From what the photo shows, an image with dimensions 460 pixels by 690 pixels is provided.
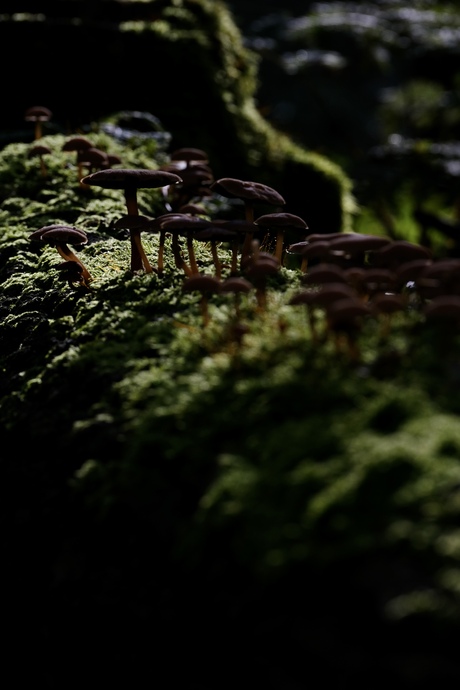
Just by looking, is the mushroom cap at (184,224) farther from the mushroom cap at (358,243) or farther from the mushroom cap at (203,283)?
the mushroom cap at (358,243)

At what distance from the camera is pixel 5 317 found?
12.0 ft

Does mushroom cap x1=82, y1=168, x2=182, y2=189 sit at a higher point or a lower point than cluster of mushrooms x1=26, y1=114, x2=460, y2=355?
higher

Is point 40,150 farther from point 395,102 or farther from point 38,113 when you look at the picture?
point 395,102

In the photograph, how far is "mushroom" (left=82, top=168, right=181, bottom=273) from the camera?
3361mm

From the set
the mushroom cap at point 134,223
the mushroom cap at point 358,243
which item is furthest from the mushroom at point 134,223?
the mushroom cap at point 358,243

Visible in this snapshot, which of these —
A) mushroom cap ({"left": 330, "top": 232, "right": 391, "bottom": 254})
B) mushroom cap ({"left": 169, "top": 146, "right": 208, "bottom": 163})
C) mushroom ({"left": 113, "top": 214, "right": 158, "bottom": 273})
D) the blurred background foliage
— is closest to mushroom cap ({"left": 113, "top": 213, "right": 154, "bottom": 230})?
mushroom ({"left": 113, "top": 214, "right": 158, "bottom": 273})

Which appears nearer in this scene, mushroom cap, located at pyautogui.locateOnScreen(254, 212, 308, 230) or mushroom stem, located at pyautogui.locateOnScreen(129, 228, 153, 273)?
mushroom cap, located at pyautogui.locateOnScreen(254, 212, 308, 230)

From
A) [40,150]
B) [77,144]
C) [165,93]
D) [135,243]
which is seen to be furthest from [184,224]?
[165,93]

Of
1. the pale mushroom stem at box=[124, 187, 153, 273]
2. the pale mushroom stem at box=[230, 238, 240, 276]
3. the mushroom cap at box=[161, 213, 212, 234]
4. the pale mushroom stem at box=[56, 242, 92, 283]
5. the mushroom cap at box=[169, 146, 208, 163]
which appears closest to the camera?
the mushroom cap at box=[161, 213, 212, 234]

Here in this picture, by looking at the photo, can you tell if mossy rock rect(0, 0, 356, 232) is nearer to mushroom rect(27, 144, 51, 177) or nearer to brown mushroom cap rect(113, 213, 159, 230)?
mushroom rect(27, 144, 51, 177)

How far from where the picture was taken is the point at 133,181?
343cm

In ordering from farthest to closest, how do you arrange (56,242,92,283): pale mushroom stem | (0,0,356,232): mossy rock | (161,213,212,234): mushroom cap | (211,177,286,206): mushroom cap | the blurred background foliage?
1. the blurred background foliage
2. (0,0,356,232): mossy rock
3. (56,242,92,283): pale mushroom stem
4. (211,177,286,206): mushroom cap
5. (161,213,212,234): mushroom cap

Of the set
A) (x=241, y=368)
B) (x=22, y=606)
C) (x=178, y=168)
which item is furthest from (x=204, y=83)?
(x=22, y=606)

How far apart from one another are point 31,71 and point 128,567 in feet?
22.3
